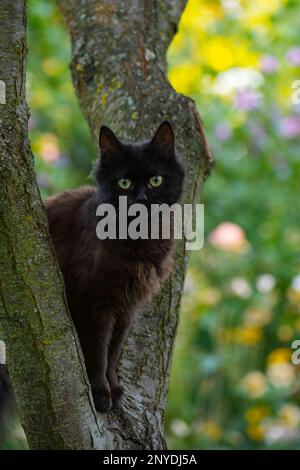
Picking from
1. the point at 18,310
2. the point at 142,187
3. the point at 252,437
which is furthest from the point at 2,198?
the point at 252,437

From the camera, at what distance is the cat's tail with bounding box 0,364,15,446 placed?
87.1 inches

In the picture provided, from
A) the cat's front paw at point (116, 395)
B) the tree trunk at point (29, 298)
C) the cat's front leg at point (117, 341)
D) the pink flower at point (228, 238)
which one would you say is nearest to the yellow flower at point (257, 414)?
the pink flower at point (228, 238)

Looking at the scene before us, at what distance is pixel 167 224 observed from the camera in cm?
235

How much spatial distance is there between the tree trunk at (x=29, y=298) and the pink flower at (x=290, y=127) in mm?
3269

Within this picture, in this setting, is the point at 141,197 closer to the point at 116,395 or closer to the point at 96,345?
the point at 96,345

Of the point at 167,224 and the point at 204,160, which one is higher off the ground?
the point at 204,160

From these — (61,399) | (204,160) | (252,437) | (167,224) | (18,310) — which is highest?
(204,160)

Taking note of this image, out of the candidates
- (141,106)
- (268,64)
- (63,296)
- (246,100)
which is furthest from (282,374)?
(63,296)

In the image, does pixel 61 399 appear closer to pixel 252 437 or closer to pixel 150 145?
pixel 150 145

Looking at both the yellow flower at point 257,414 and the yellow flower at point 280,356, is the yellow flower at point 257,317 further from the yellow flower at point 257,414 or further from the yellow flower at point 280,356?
the yellow flower at point 257,414

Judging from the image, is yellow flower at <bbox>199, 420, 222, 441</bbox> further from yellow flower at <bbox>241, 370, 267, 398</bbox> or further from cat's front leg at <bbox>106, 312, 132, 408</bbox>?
cat's front leg at <bbox>106, 312, 132, 408</bbox>

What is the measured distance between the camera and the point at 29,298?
167 cm

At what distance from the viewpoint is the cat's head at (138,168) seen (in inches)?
89.5
